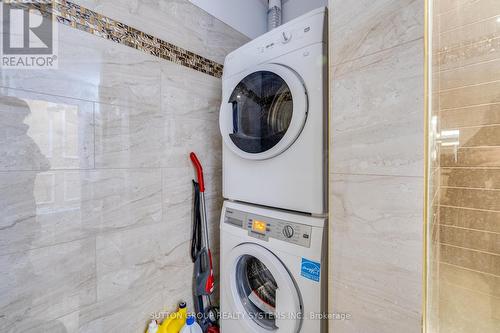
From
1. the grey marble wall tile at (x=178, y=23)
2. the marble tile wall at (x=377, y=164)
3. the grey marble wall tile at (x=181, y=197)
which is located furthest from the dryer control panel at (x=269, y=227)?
the grey marble wall tile at (x=178, y=23)

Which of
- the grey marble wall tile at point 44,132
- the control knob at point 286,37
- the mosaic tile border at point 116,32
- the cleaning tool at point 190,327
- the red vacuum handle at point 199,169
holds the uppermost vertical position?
the mosaic tile border at point 116,32

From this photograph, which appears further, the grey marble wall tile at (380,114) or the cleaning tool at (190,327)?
the cleaning tool at (190,327)

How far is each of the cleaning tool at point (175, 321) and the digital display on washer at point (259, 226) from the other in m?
0.64

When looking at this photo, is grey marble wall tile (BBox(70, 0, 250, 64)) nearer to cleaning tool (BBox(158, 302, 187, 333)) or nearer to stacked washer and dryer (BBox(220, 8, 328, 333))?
stacked washer and dryer (BBox(220, 8, 328, 333))

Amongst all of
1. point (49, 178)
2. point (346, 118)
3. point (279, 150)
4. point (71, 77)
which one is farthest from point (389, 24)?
point (49, 178)

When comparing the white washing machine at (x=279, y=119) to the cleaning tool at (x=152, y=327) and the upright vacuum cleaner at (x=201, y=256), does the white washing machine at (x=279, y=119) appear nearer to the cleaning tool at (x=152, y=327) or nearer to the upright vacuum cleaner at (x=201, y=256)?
the upright vacuum cleaner at (x=201, y=256)

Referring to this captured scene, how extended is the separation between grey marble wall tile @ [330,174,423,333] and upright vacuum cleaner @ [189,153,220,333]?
753mm

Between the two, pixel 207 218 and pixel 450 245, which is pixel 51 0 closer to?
pixel 207 218

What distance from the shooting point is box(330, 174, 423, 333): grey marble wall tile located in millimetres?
650

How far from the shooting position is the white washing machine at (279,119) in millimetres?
894

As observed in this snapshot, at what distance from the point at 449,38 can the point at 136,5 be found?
1.35 m

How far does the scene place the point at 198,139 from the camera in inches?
54.3

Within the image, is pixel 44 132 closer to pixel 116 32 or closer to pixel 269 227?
pixel 116 32

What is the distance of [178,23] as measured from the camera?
126cm
